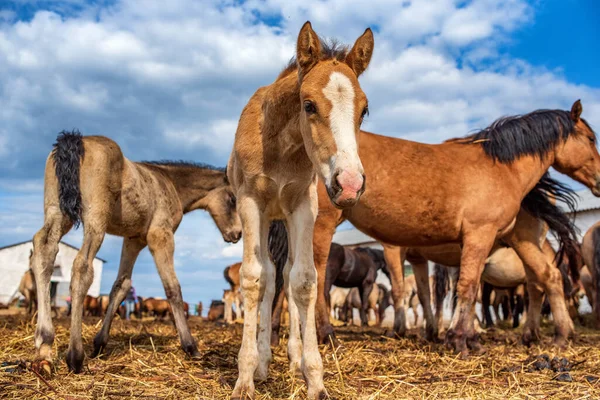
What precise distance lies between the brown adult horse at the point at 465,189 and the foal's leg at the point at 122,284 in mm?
2081

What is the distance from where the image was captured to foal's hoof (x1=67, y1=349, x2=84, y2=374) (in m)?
4.44

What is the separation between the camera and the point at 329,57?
3.72 metres

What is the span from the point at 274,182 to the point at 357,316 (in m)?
27.4

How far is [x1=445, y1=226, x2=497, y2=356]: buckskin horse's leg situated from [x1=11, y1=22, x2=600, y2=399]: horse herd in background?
0.06 feet

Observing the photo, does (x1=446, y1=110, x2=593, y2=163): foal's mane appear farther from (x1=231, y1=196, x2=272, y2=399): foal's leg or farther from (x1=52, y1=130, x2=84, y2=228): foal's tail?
(x1=52, y1=130, x2=84, y2=228): foal's tail

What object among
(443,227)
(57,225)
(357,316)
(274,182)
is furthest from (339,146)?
(357,316)

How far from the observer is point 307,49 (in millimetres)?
3572

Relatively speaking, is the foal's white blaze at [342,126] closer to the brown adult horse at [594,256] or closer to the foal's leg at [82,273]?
the foal's leg at [82,273]

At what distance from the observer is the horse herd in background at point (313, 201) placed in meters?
3.50

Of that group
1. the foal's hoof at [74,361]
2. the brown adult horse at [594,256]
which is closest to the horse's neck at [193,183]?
the foal's hoof at [74,361]

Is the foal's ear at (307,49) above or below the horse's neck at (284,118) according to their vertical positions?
above

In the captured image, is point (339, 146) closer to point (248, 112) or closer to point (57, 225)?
point (248, 112)

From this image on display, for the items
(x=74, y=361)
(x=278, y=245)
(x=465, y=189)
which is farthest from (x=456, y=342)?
(x=74, y=361)

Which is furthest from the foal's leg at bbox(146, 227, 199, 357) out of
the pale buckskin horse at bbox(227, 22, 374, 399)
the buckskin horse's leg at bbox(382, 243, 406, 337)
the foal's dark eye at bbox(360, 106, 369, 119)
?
the buckskin horse's leg at bbox(382, 243, 406, 337)
